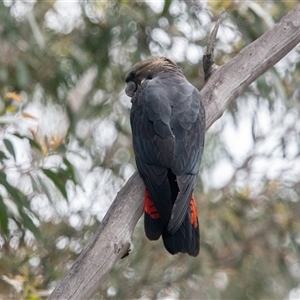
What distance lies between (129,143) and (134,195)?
273cm

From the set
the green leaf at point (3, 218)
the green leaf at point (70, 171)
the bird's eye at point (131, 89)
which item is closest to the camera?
the green leaf at point (3, 218)

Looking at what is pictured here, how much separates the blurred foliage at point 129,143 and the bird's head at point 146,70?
609mm

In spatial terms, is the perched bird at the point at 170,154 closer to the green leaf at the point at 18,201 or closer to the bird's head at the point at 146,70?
the bird's head at the point at 146,70

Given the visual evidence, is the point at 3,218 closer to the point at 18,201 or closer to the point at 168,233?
the point at 18,201

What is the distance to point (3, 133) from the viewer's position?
395cm

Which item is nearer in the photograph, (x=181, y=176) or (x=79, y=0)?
(x=181, y=176)

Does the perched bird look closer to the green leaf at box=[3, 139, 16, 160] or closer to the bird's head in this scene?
the bird's head

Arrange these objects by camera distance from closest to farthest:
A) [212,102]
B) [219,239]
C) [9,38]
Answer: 1. [212,102]
2. [9,38]
3. [219,239]

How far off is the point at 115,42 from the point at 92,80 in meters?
0.40

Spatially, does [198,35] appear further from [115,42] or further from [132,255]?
[132,255]

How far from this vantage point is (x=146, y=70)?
411 cm

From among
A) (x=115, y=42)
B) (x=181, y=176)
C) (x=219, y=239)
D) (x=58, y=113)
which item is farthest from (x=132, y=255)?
(x=181, y=176)

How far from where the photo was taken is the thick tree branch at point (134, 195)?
266cm

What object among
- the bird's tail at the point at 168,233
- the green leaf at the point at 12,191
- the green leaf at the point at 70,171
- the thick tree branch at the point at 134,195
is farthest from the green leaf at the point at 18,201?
the bird's tail at the point at 168,233
